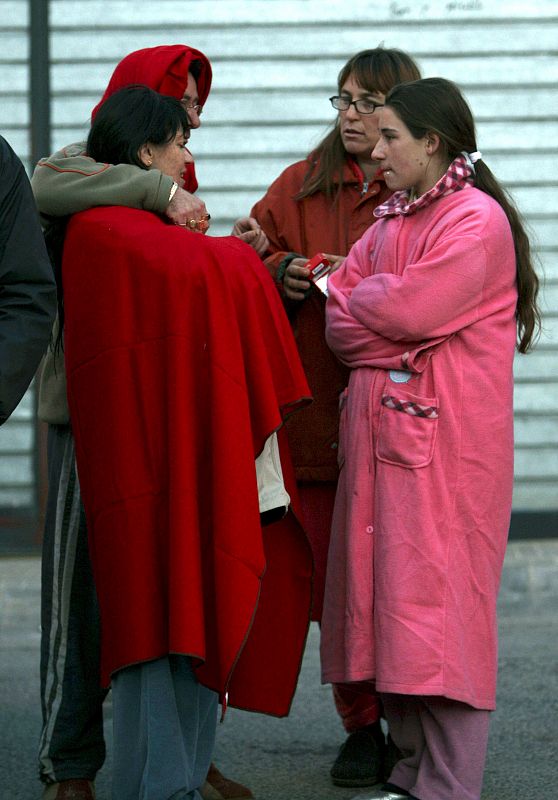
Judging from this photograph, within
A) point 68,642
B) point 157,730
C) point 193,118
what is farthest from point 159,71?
point 157,730

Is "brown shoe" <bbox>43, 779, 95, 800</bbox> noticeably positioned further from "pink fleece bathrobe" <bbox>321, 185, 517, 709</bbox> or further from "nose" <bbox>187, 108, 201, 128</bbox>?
"nose" <bbox>187, 108, 201, 128</bbox>

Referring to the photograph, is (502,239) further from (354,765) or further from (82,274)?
(354,765)

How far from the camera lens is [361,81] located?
14.4 feet

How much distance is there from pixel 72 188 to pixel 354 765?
178 centimetres

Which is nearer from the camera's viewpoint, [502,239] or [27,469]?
[502,239]

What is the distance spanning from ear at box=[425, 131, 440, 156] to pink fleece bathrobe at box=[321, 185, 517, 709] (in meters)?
0.14

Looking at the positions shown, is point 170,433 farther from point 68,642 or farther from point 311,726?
point 311,726

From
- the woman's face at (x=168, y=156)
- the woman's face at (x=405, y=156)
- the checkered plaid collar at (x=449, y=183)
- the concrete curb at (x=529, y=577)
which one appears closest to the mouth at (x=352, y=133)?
the woman's face at (x=405, y=156)

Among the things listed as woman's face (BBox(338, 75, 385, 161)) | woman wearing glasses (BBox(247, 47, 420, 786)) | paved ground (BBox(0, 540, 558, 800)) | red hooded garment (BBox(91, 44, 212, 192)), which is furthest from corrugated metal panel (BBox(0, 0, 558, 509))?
red hooded garment (BBox(91, 44, 212, 192))

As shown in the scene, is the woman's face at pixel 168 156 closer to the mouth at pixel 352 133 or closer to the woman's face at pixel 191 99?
the woman's face at pixel 191 99

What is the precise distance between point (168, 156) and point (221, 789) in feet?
5.52

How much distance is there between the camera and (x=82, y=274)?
11.6ft

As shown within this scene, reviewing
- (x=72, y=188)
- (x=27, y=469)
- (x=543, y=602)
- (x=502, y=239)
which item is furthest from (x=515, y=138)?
(x=72, y=188)

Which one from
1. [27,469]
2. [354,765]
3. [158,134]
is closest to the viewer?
[158,134]
